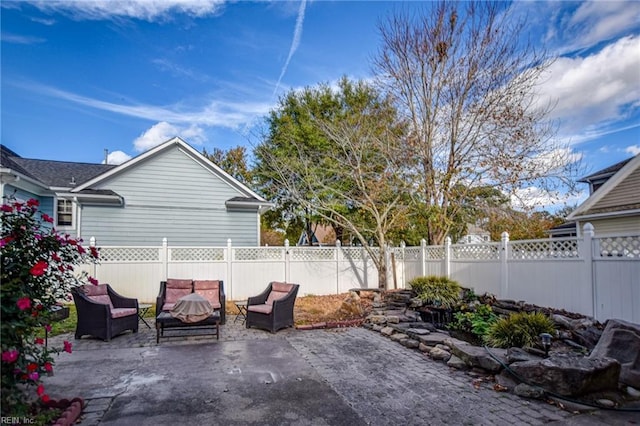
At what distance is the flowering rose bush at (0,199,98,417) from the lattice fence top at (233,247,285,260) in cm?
781

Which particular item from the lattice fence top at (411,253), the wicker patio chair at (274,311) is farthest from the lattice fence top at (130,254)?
the lattice fence top at (411,253)

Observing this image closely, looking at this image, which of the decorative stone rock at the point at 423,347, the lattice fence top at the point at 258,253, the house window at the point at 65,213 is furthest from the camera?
the house window at the point at 65,213

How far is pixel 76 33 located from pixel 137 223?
6382 millimetres

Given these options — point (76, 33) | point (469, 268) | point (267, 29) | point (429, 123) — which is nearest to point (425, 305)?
point (469, 268)

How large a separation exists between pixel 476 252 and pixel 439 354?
421cm

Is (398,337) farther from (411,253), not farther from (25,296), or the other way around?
(25,296)

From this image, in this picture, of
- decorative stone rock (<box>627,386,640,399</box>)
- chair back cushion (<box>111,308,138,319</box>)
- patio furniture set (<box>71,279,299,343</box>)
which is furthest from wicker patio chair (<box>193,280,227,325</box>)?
decorative stone rock (<box>627,386,640,399</box>)

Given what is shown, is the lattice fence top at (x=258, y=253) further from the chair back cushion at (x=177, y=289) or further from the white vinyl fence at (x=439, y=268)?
the chair back cushion at (x=177, y=289)

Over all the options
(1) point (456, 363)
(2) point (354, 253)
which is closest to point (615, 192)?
(2) point (354, 253)

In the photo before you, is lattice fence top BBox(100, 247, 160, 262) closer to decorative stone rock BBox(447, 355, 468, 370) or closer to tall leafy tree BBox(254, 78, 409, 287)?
tall leafy tree BBox(254, 78, 409, 287)

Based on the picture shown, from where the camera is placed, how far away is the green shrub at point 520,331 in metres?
5.47

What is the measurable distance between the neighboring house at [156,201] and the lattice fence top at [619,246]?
969cm

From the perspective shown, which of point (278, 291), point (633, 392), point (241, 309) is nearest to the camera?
point (633, 392)

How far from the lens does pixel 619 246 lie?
5980mm
